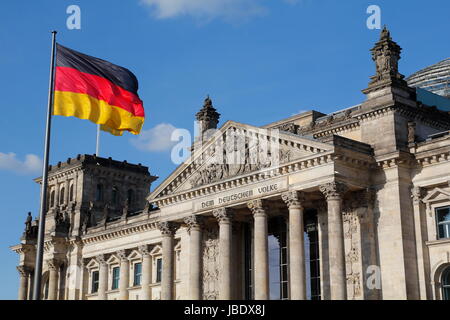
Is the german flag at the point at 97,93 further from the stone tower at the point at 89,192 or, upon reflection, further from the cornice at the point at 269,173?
the stone tower at the point at 89,192

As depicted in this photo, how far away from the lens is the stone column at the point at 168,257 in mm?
51188

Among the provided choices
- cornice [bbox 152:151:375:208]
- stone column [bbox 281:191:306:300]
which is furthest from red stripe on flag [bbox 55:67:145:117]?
stone column [bbox 281:191:306:300]

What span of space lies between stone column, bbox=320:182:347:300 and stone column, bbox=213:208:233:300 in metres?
7.86

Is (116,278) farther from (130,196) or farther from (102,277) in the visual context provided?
(130,196)

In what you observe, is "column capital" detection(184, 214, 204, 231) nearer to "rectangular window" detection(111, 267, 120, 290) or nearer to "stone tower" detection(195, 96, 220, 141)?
"stone tower" detection(195, 96, 220, 141)

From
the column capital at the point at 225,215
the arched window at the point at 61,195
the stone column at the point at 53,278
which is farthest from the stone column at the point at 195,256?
the arched window at the point at 61,195

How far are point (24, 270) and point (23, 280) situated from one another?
0.97 metres

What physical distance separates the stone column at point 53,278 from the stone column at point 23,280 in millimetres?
3804

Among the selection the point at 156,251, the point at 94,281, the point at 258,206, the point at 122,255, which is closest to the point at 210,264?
the point at 258,206

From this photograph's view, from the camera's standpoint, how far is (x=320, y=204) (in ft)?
150

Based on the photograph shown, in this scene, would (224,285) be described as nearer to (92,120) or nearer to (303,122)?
(303,122)

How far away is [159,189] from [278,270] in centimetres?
1066

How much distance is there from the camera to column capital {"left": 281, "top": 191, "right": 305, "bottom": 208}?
4322 centimetres
